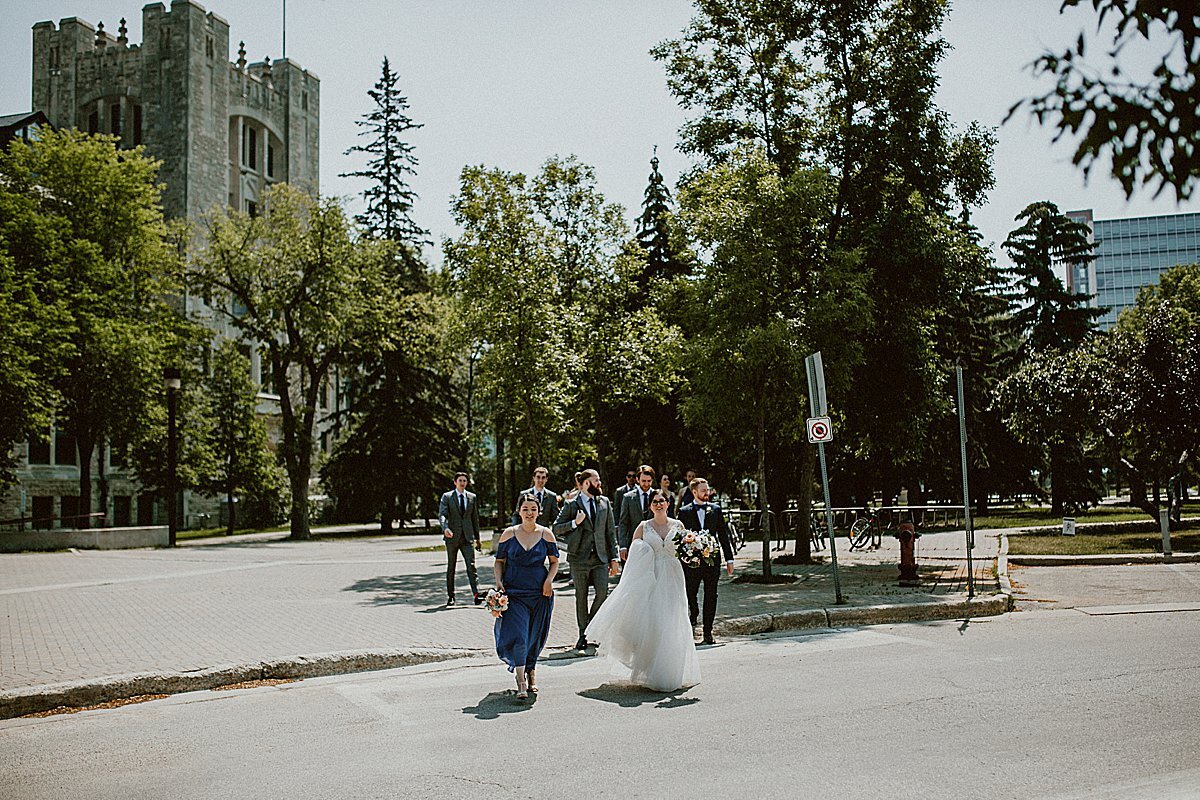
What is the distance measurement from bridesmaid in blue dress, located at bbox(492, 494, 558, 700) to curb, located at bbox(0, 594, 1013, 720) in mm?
2241

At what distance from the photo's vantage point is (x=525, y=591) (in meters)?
8.66

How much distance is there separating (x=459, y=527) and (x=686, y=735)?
345 inches

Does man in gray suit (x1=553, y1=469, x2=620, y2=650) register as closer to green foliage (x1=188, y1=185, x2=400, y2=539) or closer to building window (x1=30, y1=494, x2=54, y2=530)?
green foliage (x1=188, y1=185, x2=400, y2=539)

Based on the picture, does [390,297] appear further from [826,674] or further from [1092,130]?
[1092,130]

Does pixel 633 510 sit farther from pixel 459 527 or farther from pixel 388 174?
pixel 388 174

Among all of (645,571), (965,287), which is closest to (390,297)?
(965,287)

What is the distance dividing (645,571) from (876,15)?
16.2m

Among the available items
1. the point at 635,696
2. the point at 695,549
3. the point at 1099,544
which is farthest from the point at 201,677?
the point at 1099,544

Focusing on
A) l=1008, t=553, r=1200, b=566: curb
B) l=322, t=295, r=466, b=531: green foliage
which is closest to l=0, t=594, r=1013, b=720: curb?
l=1008, t=553, r=1200, b=566: curb

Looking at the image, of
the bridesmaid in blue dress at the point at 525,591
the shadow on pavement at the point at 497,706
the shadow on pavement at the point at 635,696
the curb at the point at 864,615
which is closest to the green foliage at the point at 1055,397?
the curb at the point at 864,615

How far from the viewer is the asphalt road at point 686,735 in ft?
18.8

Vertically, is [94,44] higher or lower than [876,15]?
higher

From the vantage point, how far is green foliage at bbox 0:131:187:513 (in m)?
32.9

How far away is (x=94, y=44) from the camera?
5869cm
